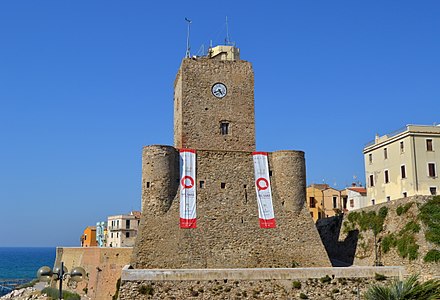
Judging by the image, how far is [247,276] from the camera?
21.8 meters

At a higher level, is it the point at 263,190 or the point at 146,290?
the point at 263,190

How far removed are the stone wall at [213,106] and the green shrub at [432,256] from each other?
35.5 ft

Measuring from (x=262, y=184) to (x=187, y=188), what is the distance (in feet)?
12.9

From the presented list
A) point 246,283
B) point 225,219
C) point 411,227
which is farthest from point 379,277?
point 225,219

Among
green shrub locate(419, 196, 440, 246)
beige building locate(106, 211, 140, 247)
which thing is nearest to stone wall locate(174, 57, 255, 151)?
green shrub locate(419, 196, 440, 246)

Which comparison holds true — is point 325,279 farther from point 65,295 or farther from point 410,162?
point 65,295

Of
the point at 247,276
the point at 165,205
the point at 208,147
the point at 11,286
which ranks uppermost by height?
the point at 208,147

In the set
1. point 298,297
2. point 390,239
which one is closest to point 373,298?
point 298,297

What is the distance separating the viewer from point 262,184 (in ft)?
85.4

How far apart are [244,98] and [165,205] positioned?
8551 millimetres

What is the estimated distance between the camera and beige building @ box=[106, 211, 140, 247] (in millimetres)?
58906

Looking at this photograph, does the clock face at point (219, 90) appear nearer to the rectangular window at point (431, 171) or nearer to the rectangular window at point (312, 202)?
the rectangular window at point (431, 171)

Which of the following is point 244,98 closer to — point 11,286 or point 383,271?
point 383,271

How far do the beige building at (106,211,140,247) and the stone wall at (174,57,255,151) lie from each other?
3207 centimetres
